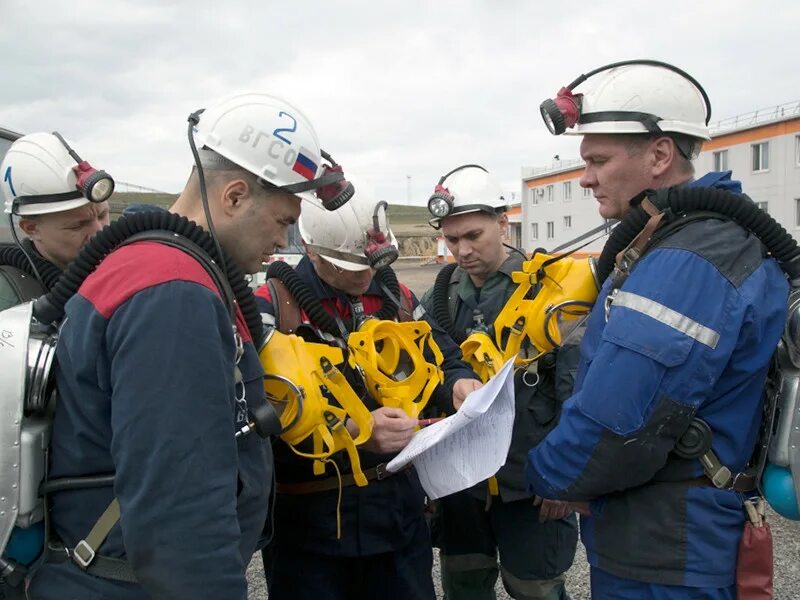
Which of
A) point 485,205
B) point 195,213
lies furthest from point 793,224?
point 195,213

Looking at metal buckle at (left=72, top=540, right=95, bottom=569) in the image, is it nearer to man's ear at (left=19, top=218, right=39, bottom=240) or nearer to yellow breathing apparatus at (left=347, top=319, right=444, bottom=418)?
yellow breathing apparatus at (left=347, top=319, right=444, bottom=418)

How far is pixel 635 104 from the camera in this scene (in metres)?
2.02

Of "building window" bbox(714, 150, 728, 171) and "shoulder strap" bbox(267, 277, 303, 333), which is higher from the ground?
"building window" bbox(714, 150, 728, 171)

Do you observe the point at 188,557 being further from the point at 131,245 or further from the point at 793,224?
the point at 793,224

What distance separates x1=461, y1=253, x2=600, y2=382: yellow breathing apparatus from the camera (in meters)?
2.42

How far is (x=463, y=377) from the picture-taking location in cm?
273

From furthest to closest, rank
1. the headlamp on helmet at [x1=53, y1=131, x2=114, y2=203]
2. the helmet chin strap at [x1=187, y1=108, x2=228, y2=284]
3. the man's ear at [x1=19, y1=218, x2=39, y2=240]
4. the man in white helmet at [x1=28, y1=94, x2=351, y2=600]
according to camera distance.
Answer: the man's ear at [x1=19, y1=218, x2=39, y2=240] < the headlamp on helmet at [x1=53, y1=131, x2=114, y2=203] < the helmet chin strap at [x1=187, y1=108, x2=228, y2=284] < the man in white helmet at [x1=28, y1=94, x2=351, y2=600]

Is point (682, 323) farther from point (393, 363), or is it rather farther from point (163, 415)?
Answer: point (163, 415)

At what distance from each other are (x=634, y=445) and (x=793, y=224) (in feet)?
104

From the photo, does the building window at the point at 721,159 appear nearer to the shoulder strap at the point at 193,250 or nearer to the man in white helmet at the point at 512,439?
the man in white helmet at the point at 512,439

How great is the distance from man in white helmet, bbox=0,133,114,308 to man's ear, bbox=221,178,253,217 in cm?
168

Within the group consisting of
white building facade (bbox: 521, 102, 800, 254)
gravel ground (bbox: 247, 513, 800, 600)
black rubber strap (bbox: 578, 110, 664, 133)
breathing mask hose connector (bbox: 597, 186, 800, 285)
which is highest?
white building facade (bbox: 521, 102, 800, 254)

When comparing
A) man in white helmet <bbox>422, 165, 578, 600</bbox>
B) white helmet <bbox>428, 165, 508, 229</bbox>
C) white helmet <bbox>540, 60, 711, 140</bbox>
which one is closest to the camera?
white helmet <bbox>540, 60, 711, 140</bbox>

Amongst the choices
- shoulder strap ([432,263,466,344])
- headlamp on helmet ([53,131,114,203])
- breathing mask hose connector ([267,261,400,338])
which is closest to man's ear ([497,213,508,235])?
shoulder strap ([432,263,466,344])
